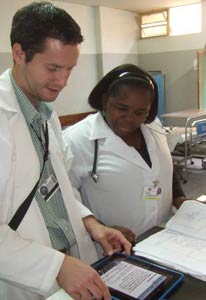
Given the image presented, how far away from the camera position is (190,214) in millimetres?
1232

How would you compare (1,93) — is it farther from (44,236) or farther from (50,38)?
(44,236)

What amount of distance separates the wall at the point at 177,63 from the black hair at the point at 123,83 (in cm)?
517

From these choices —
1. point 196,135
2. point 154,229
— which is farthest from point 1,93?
point 196,135

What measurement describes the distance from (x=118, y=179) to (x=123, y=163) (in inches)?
2.6

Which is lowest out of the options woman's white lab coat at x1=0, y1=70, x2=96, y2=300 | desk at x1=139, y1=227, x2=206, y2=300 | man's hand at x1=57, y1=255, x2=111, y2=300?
desk at x1=139, y1=227, x2=206, y2=300

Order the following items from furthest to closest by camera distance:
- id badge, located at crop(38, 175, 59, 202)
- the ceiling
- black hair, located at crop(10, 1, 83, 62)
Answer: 1. the ceiling
2. id badge, located at crop(38, 175, 59, 202)
3. black hair, located at crop(10, 1, 83, 62)

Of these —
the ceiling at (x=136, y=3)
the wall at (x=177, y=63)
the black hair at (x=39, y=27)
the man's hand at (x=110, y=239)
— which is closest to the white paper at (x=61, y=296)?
the man's hand at (x=110, y=239)

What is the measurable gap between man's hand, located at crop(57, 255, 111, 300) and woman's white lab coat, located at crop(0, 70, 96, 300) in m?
0.02

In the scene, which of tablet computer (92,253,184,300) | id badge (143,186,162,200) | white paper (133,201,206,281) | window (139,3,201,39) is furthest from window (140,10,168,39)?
tablet computer (92,253,184,300)

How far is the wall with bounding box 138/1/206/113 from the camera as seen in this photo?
6.28m

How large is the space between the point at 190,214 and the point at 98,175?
0.36m

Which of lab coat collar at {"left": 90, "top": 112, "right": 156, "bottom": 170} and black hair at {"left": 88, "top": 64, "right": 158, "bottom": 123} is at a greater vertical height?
black hair at {"left": 88, "top": 64, "right": 158, "bottom": 123}

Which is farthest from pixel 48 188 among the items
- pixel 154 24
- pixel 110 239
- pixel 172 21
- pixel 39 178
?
pixel 154 24

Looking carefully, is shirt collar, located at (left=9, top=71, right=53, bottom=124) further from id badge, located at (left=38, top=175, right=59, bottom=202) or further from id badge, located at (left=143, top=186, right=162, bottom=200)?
id badge, located at (left=143, top=186, right=162, bottom=200)
